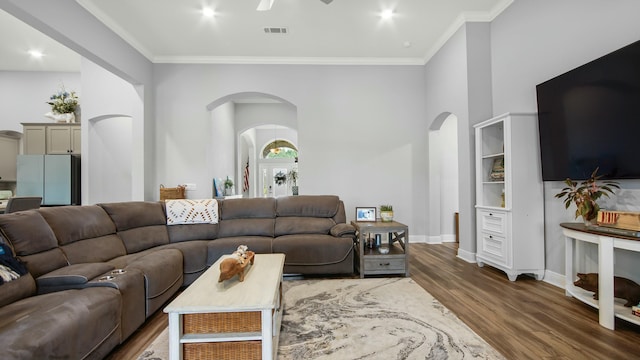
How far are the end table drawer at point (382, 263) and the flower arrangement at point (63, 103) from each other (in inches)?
243

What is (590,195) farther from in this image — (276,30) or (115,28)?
(115,28)

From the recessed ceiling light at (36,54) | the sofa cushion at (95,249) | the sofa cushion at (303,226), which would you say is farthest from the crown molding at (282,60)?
the sofa cushion at (95,249)

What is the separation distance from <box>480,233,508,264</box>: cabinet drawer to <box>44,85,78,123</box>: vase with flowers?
290 inches

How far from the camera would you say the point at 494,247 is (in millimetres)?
3471

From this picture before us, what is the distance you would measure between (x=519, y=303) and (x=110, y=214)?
4081mm

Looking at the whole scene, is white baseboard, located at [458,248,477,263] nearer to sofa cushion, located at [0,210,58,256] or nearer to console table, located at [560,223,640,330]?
console table, located at [560,223,640,330]

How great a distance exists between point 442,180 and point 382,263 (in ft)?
9.49

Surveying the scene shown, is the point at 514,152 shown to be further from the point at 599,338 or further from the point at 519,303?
the point at 599,338

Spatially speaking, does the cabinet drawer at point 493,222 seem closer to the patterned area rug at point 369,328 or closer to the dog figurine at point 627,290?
the dog figurine at point 627,290

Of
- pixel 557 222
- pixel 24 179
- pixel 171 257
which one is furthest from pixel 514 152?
pixel 24 179

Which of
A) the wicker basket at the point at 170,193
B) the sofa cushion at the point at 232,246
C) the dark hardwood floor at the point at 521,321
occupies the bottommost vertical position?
the dark hardwood floor at the point at 521,321

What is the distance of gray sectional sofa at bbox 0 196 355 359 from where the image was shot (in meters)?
1.48

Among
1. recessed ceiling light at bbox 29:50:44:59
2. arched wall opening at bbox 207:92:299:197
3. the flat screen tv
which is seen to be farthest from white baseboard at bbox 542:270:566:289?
recessed ceiling light at bbox 29:50:44:59

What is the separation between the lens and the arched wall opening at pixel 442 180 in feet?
17.2
